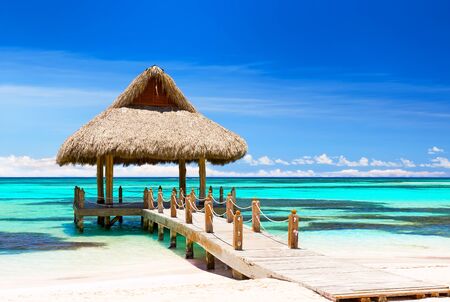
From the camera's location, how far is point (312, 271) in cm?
794

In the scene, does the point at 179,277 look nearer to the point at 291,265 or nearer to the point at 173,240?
the point at 291,265

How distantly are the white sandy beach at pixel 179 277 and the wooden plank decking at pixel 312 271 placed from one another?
0.21 meters

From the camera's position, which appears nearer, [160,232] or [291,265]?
[291,265]

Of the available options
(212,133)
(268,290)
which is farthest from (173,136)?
(268,290)

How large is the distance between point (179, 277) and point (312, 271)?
3181mm

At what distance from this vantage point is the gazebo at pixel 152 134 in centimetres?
1684

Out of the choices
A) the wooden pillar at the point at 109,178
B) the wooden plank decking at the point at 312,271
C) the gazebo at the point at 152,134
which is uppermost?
the gazebo at the point at 152,134

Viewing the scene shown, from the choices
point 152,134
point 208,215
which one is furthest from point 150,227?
point 208,215

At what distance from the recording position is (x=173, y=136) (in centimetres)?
1727

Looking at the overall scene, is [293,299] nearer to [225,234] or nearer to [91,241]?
[225,234]

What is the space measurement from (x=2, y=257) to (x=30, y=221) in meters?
10.1

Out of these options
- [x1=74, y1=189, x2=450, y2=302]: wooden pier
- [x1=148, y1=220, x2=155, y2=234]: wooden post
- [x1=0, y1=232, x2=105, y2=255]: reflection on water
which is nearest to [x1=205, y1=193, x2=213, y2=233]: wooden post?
[x1=74, y1=189, x2=450, y2=302]: wooden pier

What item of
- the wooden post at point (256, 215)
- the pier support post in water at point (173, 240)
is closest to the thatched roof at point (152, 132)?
the pier support post in water at point (173, 240)

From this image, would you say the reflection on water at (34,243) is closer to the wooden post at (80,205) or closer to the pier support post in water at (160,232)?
the wooden post at (80,205)
